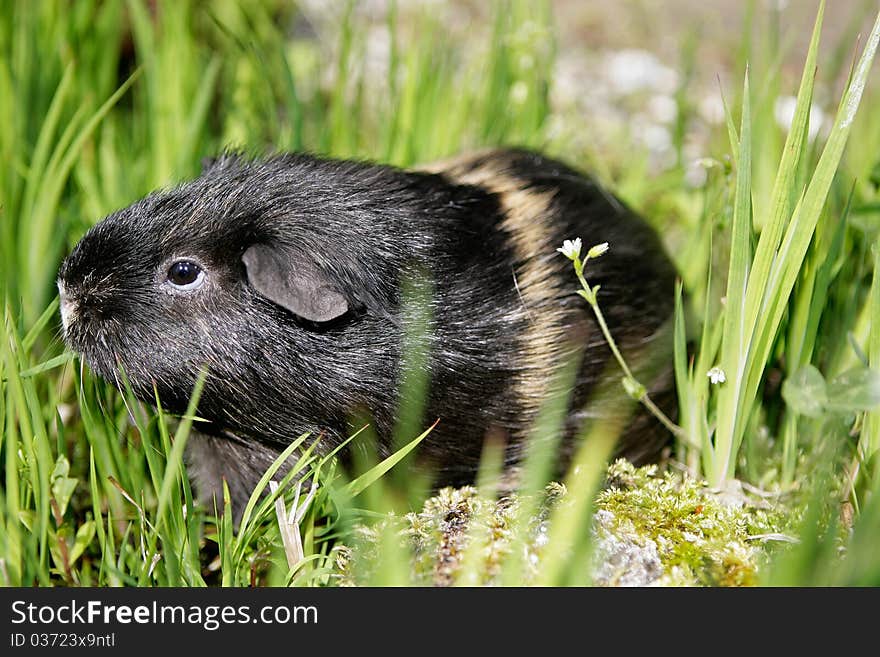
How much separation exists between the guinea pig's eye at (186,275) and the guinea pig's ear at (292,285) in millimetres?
184

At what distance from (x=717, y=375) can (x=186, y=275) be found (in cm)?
154

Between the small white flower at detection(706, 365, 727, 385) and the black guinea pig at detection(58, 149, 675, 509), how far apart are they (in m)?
0.47

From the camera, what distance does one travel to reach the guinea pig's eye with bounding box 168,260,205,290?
2594 mm

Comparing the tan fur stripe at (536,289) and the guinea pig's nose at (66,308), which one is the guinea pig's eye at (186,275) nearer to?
the guinea pig's nose at (66,308)

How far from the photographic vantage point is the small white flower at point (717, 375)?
2.60 meters

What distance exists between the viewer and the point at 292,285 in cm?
247

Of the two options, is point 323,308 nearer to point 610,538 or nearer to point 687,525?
point 610,538

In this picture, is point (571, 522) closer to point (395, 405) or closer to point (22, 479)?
point (395, 405)

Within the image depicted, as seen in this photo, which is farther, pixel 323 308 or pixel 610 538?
pixel 323 308

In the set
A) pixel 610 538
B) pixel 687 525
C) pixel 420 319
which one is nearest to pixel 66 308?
pixel 420 319

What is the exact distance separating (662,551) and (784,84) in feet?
13.7

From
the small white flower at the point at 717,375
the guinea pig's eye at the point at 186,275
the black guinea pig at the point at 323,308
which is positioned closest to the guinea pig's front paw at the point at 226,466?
the black guinea pig at the point at 323,308

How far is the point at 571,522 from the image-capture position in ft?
6.93
